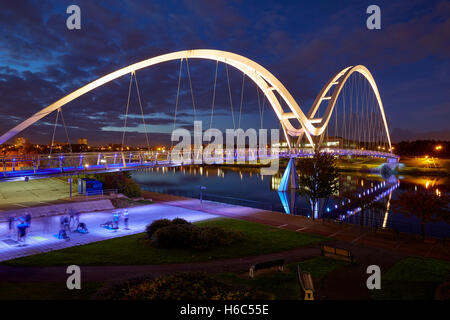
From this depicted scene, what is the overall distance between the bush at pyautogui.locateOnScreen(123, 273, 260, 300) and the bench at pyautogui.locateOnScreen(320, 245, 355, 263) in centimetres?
501

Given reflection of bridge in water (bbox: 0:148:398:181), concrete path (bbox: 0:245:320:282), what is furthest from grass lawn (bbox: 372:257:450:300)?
reflection of bridge in water (bbox: 0:148:398:181)

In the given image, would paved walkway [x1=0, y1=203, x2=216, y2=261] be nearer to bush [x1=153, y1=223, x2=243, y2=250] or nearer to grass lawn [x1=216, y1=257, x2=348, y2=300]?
bush [x1=153, y1=223, x2=243, y2=250]

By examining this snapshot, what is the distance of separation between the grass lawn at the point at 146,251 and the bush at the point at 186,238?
0.31m

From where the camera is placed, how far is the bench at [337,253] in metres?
9.86

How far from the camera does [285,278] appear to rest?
335 inches

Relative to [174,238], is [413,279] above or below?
below

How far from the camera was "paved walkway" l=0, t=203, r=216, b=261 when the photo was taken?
37.2 feet

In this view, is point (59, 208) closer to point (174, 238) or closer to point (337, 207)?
point (174, 238)

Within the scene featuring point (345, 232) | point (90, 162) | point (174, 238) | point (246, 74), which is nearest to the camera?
point (174, 238)

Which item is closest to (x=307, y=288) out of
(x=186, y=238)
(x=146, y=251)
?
(x=186, y=238)

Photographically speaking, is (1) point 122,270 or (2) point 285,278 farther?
(1) point 122,270

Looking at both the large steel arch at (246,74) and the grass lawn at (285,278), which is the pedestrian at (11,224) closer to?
the large steel arch at (246,74)

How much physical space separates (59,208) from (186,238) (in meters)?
9.71

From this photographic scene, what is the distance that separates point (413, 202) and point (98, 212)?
1789cm
